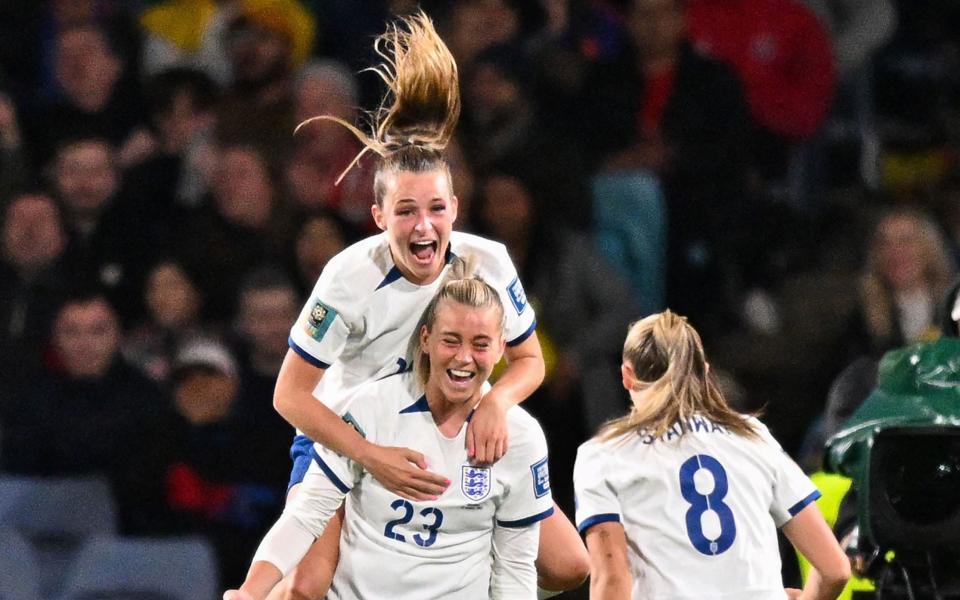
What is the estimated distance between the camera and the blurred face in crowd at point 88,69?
7676 mm

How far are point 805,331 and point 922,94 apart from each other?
1740 mm

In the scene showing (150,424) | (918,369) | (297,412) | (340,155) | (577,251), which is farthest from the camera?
(340,155)

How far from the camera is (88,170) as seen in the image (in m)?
7.34

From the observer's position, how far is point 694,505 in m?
4.11

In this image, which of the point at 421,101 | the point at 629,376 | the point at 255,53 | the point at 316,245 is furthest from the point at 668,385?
the point at 255,53

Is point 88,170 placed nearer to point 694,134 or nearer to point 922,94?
point 694,134

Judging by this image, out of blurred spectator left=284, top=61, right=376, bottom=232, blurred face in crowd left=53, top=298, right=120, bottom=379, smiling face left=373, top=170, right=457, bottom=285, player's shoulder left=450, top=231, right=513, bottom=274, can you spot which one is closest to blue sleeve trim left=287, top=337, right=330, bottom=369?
smiling face left=373, top=170, right=457, bottom=285

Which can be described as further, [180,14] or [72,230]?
[180,14]

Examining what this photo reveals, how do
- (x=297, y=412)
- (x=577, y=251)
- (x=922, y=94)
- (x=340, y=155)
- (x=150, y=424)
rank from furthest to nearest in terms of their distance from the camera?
(x=922, y=94) → (x=340, y=155) → (x=577, y=251) → (x=150, y=424) → (x=297, y=412)

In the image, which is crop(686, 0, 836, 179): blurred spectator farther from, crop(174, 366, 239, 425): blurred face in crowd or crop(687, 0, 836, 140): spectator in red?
crop(174, 366, 239, 425): blurred face in crowd

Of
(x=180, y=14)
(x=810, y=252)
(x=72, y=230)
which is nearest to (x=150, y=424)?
(x=72, y=230)

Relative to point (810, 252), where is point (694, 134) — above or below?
above

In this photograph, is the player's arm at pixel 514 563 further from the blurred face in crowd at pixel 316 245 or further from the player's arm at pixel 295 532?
the blurred face in crowd at pixel 316 245

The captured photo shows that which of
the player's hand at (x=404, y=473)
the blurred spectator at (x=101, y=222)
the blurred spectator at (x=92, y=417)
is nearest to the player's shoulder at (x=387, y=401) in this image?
the player's hand at (x=404, y=473)
